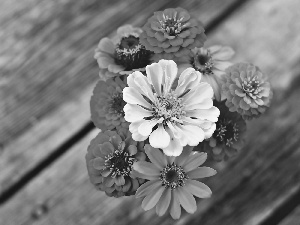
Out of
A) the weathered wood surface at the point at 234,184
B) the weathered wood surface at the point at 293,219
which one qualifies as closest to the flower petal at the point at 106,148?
the weathered wood surface at the point at 234,184

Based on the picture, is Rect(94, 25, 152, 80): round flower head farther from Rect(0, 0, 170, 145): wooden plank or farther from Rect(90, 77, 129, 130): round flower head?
Rect(0, 0, 170, 145): wooden plank

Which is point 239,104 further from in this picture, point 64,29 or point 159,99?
point 64,29

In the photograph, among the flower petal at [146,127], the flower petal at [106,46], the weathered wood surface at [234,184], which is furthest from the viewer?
the weathered wood surface at [234,184]

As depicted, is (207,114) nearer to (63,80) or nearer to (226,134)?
(226,134)

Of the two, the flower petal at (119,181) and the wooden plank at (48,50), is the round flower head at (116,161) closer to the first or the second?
the flower petal at (119,181)

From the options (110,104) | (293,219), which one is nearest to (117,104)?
(110,104)

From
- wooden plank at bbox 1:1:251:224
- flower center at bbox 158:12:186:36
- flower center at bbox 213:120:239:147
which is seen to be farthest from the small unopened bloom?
wooden plank at bbox 1:1:251:224
